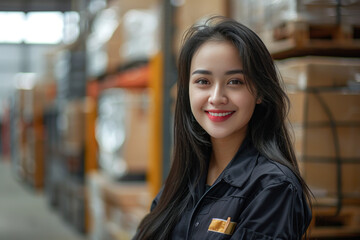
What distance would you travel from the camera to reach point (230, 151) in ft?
4.95

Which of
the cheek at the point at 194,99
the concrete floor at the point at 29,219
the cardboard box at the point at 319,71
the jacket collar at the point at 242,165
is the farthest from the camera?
the concrete floor at the point at 29,219

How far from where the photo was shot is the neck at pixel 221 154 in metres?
1.50

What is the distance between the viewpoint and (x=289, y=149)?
1455 mm

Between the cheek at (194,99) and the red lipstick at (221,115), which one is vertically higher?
the cheek at (194,99)

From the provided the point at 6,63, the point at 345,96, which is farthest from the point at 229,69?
the point at 6,63

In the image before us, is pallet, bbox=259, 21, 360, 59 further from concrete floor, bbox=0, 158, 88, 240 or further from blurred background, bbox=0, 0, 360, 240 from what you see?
concrete floor, bbox=0, 158, 88, 240

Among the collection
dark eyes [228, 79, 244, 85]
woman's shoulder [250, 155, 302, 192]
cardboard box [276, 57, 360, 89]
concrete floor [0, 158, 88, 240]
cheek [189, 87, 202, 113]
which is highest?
cardboard box [276, 57, 360, 89]

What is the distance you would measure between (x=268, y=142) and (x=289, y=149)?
0.08 metres

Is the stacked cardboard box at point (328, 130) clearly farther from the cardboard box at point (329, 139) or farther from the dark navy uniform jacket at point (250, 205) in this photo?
the dark navy uniform jacket at point (250, 205)

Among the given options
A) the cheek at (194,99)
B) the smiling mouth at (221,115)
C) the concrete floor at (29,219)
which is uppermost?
the cheek at (194,99)

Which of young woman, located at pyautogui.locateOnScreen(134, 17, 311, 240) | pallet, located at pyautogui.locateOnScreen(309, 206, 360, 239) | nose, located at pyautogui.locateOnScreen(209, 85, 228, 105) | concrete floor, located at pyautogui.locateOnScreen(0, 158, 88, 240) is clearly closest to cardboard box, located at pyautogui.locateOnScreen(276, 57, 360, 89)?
pallet, located at pyautogui.locateOnScreen(309, 206, 360, 239)

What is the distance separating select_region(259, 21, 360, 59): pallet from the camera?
2412 mm

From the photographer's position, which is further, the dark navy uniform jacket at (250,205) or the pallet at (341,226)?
the pallet at (341,226)

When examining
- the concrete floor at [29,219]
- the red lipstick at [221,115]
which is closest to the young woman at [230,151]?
the red lipstick at [221,115]
